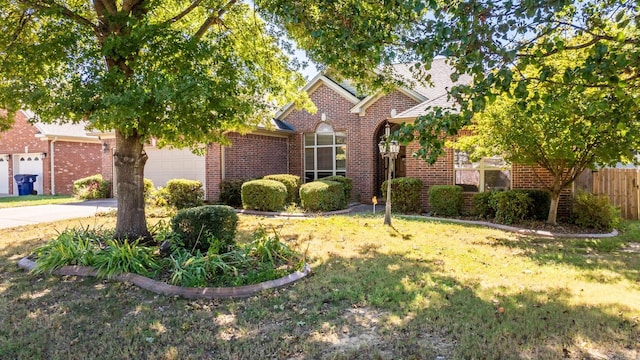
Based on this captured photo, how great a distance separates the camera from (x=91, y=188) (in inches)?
715

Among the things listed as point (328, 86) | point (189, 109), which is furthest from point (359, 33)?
point (328, 86)

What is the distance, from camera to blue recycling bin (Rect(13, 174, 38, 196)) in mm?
21578

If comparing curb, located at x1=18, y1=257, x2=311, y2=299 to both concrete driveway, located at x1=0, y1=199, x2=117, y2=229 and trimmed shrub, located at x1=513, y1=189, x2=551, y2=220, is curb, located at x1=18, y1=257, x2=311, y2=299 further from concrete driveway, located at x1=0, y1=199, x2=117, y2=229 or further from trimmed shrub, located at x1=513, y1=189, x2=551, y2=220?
trimmed shrub, located at x1=513, y1=189, x2=551, y2=220

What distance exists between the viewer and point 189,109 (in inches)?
239

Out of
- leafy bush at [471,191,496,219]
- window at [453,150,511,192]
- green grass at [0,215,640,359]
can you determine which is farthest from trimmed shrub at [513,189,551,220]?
green grass at [0,215,640,359]

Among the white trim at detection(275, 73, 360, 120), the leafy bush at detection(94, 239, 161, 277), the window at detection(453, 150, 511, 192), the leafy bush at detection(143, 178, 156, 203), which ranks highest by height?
the white trim at detection(275, 73, 360, 120)

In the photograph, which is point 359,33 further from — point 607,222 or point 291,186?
point 291,186

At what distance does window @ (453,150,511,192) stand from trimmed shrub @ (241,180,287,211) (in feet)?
19.3

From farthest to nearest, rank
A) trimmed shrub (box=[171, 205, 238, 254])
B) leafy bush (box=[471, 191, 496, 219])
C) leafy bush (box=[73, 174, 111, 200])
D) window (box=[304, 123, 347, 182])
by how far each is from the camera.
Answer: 1. leafy bush (box=[73, 174, 111, 200])
2. window (box=[304, 123, 347, 182])
3. leafy bush (box=[471, 191, 496, 219])
4. trimmed shrub (box=[171, 205, 238, 254])

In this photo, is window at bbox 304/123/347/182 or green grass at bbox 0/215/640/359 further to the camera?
window at bbox 304/123/347/182

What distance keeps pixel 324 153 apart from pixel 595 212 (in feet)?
33.5

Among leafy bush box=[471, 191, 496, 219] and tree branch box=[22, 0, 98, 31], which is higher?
tree branch box=[22, 0, 98, 31]

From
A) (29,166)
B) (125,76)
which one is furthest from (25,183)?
(125,76)

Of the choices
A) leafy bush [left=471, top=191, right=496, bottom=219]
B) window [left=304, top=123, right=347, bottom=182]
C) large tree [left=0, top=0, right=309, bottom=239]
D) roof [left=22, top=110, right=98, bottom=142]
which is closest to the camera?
large tree [left=0, top=0, right=309, bottom=239]
